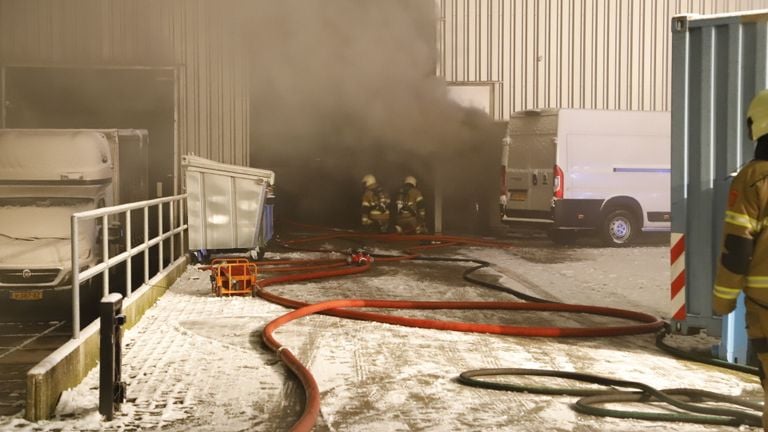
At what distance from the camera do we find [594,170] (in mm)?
14336

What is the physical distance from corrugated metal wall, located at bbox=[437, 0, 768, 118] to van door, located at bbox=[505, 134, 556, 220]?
342cm

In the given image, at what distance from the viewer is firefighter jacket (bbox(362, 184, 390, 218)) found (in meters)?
16.9

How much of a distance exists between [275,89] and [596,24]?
6961 mm

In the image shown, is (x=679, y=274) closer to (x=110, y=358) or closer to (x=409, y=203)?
(x=110, y=358)

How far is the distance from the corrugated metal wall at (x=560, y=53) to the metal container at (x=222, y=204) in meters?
7.70

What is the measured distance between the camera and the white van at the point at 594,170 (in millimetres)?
14172

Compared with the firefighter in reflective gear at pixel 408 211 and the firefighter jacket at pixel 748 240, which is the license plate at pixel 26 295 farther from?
the firefighter in reflective gear at pixel 408 211

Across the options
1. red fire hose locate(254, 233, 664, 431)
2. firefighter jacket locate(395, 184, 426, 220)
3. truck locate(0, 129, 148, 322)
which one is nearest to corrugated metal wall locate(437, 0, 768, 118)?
firefighter jacket locate(395, 184, 426, 220)

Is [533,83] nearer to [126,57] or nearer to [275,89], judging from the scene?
[275,89]

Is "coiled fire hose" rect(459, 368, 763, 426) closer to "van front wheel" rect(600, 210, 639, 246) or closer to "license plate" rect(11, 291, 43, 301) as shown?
"license plate" rect(11, 291, 43, 301)

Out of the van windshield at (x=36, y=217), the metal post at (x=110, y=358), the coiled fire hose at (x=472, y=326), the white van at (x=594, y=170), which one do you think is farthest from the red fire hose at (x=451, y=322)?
→ the white van at (x=594, y=170)

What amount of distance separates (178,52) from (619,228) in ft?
26.1

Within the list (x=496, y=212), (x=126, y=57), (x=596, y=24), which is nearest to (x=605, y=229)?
(x=496, y=212)

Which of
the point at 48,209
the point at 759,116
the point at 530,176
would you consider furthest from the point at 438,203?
the point at 759,116
